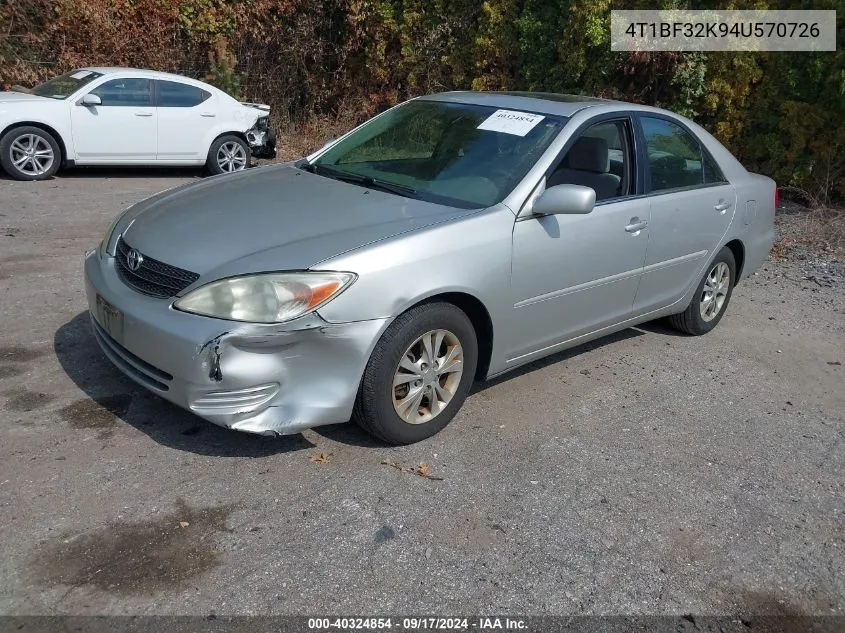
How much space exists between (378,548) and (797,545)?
6.03 ft

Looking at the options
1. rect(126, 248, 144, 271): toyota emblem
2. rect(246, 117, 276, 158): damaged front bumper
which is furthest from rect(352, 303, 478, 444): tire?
rect(246, 117, 276, 158): damaged front bumper

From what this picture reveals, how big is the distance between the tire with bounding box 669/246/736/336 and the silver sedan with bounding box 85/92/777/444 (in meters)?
0.11

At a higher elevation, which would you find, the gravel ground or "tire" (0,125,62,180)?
"tire" (0,125,62,180)

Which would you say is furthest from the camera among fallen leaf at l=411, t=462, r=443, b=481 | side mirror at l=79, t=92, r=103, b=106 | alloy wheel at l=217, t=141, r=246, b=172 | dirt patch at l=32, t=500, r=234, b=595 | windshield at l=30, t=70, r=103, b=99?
alloy wheel at l=217, t=141, r=246, b=172

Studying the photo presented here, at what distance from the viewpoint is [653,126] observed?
542 centimetres

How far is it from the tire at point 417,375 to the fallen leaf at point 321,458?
9.1 inches

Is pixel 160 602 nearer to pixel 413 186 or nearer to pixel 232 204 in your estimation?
A: pixel 232 204

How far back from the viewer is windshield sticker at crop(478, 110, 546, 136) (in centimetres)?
483

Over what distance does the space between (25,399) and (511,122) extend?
120 inches

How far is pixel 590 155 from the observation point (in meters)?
4.93

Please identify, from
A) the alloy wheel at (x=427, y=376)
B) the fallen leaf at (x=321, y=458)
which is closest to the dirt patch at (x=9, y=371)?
the fallen leaf at (x=321, y=458)

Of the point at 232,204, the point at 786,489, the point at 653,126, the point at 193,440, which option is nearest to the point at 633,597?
the point at 786,489

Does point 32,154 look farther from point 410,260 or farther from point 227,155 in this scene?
point 410,260

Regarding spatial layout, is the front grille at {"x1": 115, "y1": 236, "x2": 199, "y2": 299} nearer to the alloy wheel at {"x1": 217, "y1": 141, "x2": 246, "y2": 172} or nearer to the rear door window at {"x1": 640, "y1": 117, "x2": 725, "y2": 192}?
the rear door window at {"x1": 640, "y1": 117, "x2": 725, "y2": 192}
